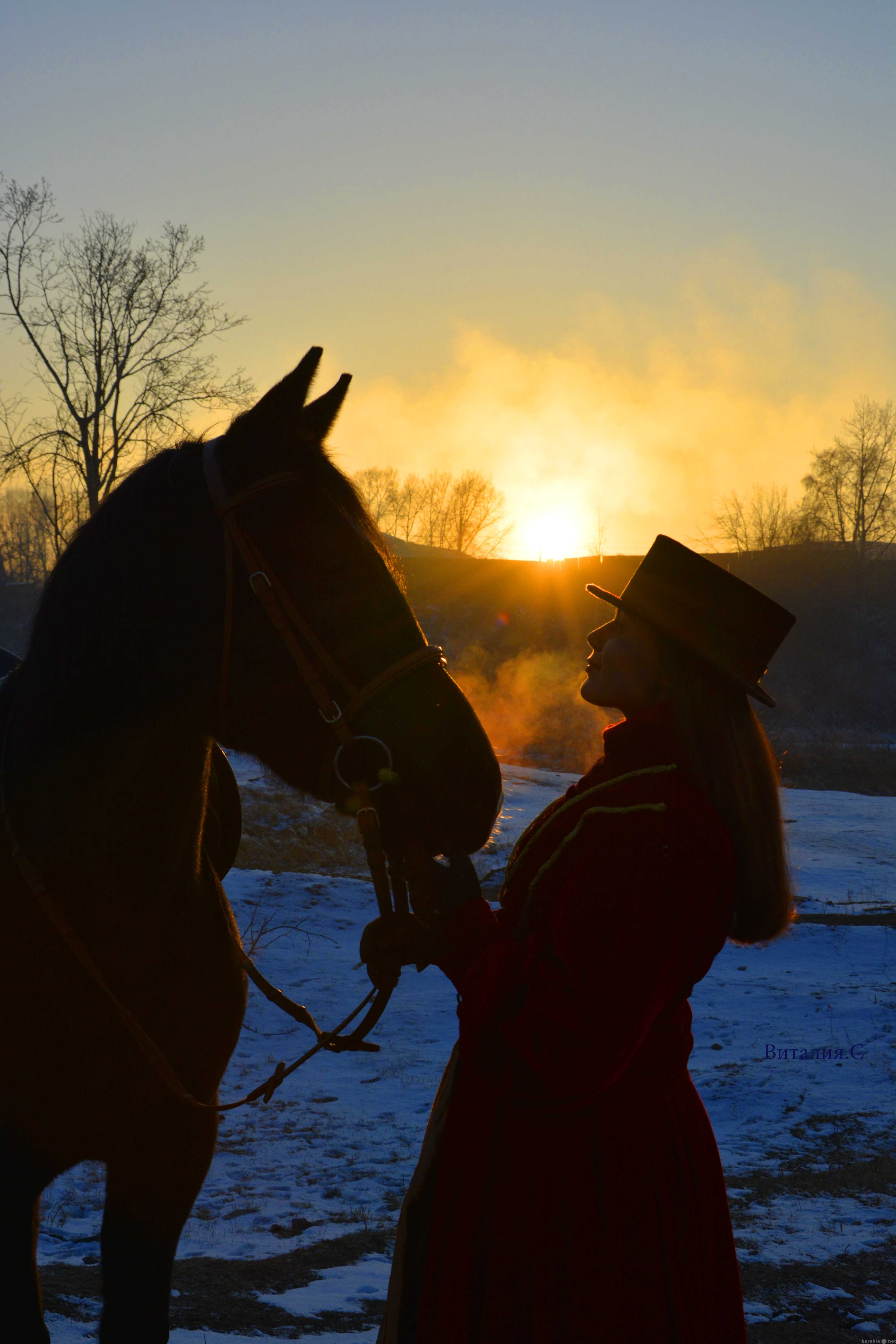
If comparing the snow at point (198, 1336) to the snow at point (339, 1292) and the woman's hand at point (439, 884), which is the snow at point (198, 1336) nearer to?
the snow at point (339, 1292)

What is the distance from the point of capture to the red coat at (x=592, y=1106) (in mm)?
1679

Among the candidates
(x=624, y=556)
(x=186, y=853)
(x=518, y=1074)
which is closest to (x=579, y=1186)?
(x=518, y=1074)

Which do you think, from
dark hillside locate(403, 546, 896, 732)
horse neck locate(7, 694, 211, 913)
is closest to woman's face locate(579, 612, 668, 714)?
horse neck locate(7, 694, 211, 913)

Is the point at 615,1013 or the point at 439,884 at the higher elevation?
the point at 439,884

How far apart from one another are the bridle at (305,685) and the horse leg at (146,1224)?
0.22m

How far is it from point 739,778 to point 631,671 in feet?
1.06

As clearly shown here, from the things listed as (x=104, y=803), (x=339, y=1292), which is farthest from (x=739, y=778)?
(x=339, y=1292)

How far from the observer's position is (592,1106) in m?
1.84

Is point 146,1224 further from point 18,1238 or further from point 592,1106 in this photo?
point 592,1106

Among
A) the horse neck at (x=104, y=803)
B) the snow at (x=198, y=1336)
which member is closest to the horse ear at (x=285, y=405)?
the horse neck at (x=104, y=803)

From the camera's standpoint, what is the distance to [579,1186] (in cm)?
179

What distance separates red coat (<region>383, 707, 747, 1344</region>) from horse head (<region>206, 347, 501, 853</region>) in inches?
9.8

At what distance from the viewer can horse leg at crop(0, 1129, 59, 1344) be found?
2.03 metres

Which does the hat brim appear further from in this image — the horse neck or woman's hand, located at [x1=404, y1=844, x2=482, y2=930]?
the horse neck
